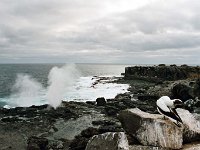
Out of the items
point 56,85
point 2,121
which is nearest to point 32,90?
point 56,85

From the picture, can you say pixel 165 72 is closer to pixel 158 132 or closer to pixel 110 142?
pixel 158 132

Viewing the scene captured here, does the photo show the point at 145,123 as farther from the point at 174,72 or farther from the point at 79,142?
the point at 174,72

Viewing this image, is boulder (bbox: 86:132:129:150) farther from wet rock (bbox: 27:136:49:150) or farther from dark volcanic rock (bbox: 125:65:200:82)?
dark volcanic rock (bbox: 125:65:200:82)

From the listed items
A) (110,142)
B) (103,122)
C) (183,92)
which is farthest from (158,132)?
(183,92)

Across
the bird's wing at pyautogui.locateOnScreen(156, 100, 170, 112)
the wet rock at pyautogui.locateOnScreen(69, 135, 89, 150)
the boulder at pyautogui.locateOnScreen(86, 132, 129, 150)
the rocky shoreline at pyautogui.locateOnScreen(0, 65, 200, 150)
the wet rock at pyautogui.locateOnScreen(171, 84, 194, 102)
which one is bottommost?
the rocky shoreline at pyautogui.locateOnScreen(0, 65, 200, 150)

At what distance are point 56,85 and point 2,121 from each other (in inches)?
711

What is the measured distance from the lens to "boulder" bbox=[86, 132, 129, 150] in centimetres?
1055

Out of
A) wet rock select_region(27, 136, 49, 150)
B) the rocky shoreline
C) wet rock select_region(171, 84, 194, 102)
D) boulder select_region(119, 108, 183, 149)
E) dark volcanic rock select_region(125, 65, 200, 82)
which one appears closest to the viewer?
boulder select_region(119, 108, 183, 149)

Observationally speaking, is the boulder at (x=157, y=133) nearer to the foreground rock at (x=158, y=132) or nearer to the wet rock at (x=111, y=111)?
the foreground rock at (x=158, y=132)

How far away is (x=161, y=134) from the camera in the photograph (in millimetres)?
11633

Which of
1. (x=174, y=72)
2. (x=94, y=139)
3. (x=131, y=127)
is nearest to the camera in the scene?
(x=94, y=139)

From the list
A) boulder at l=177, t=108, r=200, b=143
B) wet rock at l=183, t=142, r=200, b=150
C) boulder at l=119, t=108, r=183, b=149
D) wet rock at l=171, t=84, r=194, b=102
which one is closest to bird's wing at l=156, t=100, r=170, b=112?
boulder at l=119, t=108, r=183, b=149

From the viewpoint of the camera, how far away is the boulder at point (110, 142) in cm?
1055

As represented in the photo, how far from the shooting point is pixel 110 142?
10.7 metres
